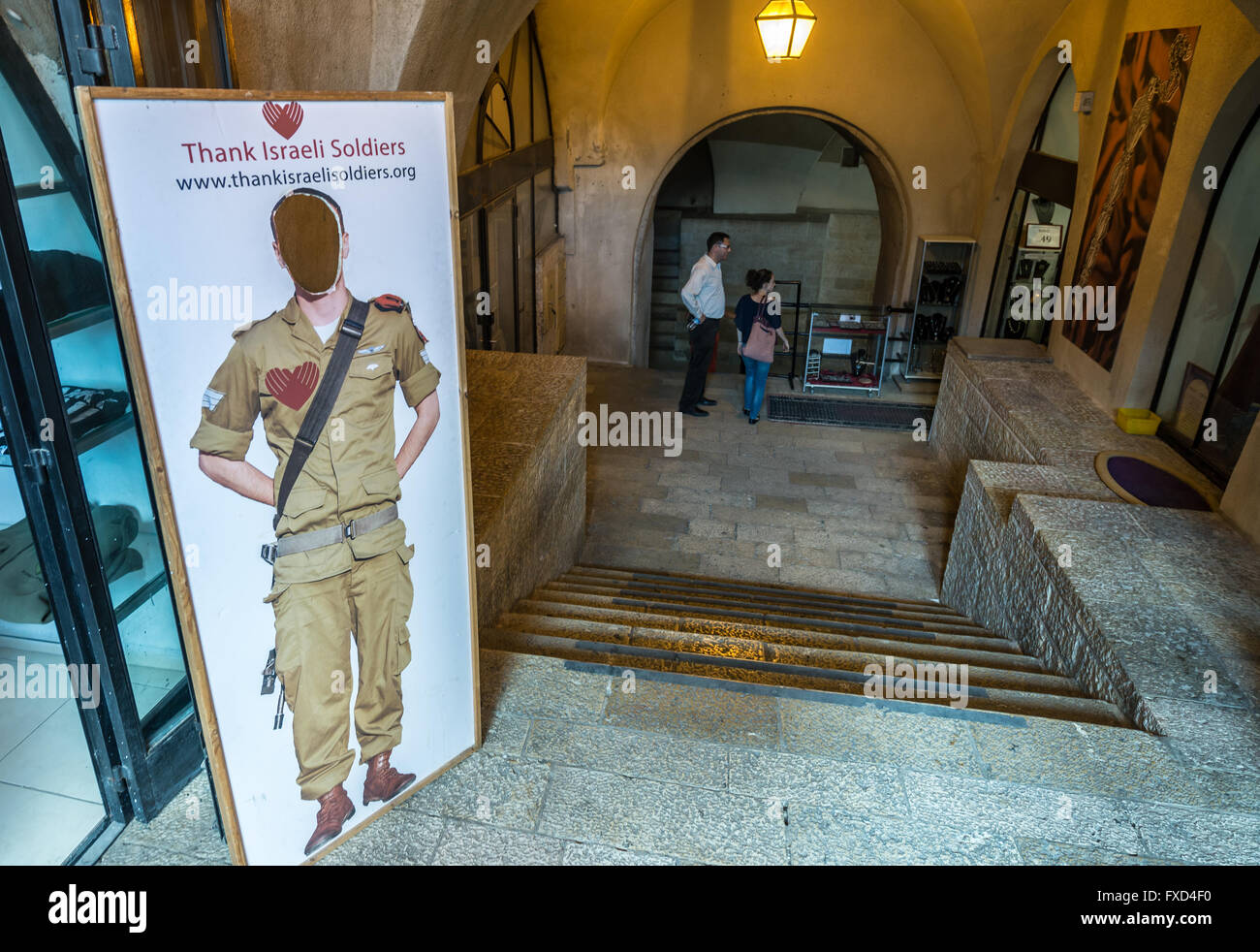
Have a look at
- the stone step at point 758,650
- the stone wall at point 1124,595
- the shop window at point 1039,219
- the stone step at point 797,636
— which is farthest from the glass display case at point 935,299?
the stone step at point 758,650

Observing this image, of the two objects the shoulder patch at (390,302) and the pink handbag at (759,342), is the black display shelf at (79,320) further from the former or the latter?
the pink handbag at (759,342)

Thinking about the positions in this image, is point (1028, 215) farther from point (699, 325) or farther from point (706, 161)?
point (706, 161)

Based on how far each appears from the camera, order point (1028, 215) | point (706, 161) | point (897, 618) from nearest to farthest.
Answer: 1. point (897, 618)
2. point (1028, 215)
3. point (706, 161)

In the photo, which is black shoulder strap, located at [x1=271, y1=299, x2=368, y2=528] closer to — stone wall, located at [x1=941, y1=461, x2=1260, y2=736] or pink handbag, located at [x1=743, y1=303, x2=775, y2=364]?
stone wall, located at [x1=941, y1=461, x2=1260, y2=736]

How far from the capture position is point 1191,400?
5930mm

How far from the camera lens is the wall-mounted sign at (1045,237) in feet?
27.9

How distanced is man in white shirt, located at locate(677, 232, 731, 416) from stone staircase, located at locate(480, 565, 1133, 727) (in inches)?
135

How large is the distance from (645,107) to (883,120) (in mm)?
2915

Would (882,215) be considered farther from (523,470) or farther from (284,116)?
(284,116)

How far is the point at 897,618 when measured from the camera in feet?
17.4

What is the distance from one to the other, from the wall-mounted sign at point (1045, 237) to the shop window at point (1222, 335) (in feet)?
9.10

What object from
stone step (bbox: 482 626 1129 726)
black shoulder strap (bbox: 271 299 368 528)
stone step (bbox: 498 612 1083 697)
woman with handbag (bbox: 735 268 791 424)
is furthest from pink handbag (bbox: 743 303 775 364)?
black shoulder strap (bbox: 271 299 368 528)

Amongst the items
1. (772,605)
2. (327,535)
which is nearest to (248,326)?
(327,535)

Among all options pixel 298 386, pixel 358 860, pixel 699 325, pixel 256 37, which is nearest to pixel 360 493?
pixel 298 386
